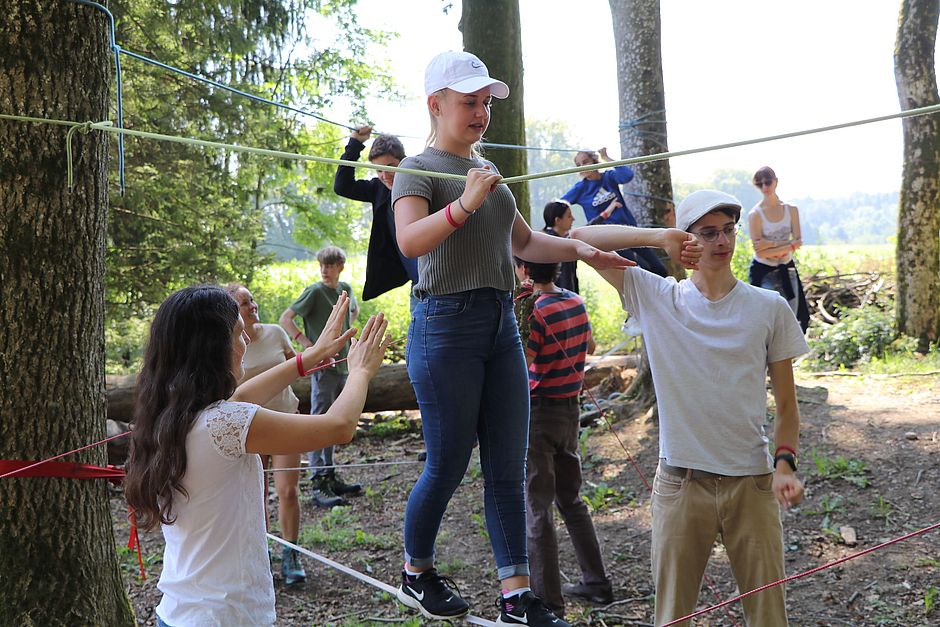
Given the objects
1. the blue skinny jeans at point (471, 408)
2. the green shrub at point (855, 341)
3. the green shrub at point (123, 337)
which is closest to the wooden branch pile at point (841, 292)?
the green shrub at point (855, 341)

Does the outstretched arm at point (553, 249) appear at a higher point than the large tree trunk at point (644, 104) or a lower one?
lower

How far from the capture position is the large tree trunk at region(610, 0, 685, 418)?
19.9 feet

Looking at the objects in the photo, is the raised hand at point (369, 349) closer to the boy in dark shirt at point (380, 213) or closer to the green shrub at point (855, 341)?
the boy in dark shirt at point (380, 213)

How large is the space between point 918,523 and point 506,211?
10.6 ft

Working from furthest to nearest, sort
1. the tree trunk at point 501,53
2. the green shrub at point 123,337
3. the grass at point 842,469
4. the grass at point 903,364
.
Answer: the green shrub at point 123,337 < the grass at point 903,364 < the grass at point 842,469 < the tree trunk at point 501,53

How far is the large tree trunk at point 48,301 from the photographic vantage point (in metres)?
2.80

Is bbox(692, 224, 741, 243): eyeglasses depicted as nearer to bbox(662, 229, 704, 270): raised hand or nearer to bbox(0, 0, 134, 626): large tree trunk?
bbox(662, 229, 704, 270): raised hand

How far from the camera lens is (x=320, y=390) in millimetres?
5848

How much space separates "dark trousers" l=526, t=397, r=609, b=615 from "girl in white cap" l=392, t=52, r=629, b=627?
1.29 metres

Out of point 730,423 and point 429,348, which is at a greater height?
point 429,348

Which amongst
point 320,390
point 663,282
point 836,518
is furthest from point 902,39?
point 663,282

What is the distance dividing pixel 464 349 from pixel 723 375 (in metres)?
0.77

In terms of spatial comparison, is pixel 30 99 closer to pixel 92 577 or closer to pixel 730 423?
pixel 92 577

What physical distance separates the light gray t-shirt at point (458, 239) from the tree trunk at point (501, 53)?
6.27ft
